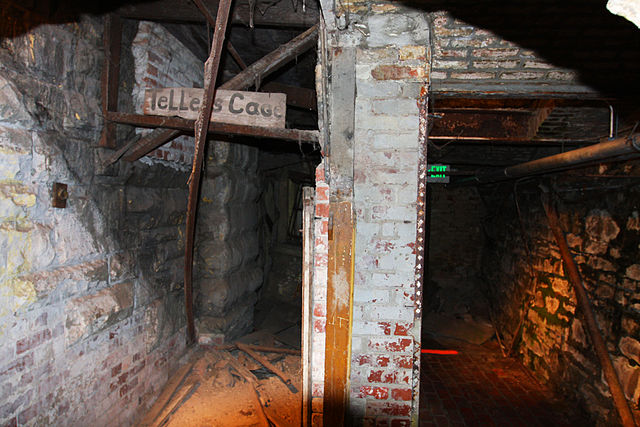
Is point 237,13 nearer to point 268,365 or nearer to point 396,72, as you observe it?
point 396,72

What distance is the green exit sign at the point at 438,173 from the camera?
20.0 ft

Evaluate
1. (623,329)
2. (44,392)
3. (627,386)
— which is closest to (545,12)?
(623,329)

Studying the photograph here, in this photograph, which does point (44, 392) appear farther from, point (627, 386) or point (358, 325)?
point (627, 386)

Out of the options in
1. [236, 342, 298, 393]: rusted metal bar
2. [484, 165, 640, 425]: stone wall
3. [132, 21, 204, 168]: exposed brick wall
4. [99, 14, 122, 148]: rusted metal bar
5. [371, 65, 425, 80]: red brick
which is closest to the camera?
[371, 65, 425, 80]: red brick

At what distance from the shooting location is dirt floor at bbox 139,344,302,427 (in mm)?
3074

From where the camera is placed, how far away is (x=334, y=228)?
2047mm

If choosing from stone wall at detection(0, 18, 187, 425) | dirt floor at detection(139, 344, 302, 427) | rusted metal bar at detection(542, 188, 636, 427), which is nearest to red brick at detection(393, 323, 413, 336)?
dirt floor at detection(139, 344, 302, 427)

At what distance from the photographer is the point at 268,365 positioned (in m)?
3.86

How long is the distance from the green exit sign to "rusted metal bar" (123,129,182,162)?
4584 millimetres

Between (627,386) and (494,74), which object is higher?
(494,74)

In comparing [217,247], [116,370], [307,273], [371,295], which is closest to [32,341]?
[116,370]

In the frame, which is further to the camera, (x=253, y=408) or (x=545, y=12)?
(x=253, y=408)

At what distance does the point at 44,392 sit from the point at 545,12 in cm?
370

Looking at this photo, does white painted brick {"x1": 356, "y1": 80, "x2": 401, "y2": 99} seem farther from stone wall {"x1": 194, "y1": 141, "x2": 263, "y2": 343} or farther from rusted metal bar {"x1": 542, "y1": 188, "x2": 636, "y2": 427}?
rusted metal bar {"x1": 542, "y1": 188, "x2": 636, "y2": 427}
